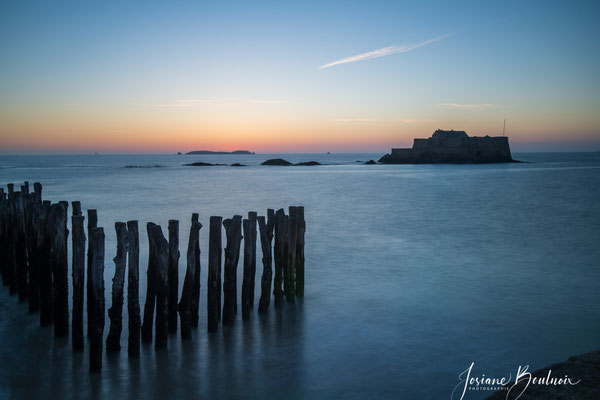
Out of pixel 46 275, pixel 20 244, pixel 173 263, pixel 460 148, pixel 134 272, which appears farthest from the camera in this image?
pixel 460 148

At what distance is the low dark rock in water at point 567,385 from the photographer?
381 centimetres

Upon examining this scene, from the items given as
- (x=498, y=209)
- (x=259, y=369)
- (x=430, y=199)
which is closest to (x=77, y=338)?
(x=259, y=369)

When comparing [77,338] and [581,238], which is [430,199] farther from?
[77,338]

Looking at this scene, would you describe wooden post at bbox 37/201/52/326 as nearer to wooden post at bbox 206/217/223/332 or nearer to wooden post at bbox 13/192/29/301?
wooden post at bbox 13/192/29/301

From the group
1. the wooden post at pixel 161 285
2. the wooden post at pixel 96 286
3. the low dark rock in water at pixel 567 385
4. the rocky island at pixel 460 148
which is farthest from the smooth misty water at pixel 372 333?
the rocky island at pixel 460 148

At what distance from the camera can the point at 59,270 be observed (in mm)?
5605

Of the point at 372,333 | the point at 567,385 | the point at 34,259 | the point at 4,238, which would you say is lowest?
the point at 372,333

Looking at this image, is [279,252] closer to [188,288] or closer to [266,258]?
[266,258]

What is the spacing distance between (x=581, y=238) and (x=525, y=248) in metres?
2.95

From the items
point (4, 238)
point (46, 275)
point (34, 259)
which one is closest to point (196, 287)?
point (46, 275)

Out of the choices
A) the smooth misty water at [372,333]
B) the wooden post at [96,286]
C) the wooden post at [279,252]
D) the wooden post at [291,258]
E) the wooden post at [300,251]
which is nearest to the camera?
the smooth misty water at [372,333]

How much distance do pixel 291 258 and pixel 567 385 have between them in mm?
3973

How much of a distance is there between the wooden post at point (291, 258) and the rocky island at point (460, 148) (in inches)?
3582

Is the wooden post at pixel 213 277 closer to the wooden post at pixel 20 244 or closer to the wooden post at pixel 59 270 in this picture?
the wooden post at pixel 59 270
